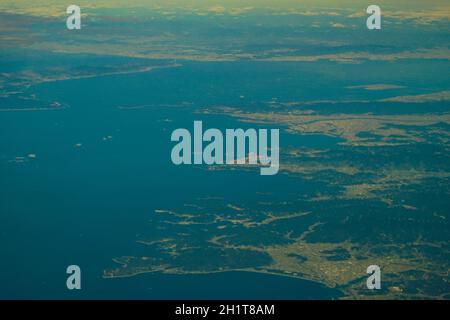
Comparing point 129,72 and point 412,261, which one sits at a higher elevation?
point 129,72

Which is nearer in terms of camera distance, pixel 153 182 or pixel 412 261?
pixel 412 261

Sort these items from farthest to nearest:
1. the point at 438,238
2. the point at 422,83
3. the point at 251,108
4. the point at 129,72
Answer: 1. the point at 129,72
2. the point at 422,83
3. the point at 251,108
4. the point at 438,238

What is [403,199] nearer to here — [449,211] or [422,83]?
[449,211]

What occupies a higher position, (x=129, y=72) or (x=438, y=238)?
(x=129, y=72)

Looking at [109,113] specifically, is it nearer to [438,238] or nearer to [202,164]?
[202,164]
